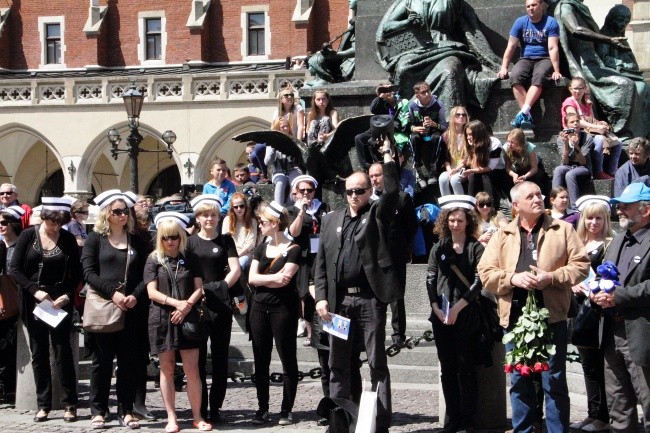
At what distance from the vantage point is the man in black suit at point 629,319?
776 centimetres

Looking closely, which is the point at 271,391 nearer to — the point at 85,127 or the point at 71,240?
the point at 71,240

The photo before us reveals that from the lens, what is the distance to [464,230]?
889 cm

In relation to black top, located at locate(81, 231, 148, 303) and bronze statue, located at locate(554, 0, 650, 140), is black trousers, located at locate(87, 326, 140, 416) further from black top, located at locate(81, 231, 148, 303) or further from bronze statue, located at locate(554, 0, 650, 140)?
bronze statue, located at locate(554, 0, 650, 140)

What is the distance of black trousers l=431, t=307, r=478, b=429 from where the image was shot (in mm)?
8664

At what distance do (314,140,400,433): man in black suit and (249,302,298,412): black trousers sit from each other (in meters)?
1.00

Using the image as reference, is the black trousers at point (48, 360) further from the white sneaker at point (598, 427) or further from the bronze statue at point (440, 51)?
the bronze statue at point (440, 51)

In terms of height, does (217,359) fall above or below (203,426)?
above

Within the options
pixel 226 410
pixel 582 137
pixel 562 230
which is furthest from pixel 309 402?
pixel 582 137

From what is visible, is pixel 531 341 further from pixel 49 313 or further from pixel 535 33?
pixel 535 33

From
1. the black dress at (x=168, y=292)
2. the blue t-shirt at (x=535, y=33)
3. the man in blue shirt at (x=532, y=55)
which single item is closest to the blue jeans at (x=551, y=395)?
the black dress at (x=168, y=292)

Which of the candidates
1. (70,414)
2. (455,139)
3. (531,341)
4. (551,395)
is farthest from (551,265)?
(455,139)

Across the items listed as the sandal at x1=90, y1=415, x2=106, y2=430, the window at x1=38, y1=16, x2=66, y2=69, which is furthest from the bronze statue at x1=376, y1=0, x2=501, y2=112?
the window at x1=38, y1=16, x2=66, y2=69

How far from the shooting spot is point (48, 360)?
33.7ft

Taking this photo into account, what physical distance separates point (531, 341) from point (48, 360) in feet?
14.4
